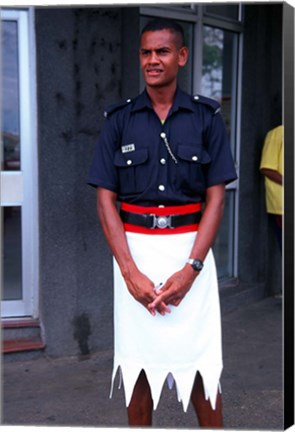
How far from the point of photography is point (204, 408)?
2.97 m

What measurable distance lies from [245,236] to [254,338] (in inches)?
47.9

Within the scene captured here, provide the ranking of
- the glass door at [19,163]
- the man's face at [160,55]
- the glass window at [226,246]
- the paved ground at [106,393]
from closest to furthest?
the man's face at [160,55] → the paved ground at [106,393] → the glass door at [19,163] → the glass window at [226,246]

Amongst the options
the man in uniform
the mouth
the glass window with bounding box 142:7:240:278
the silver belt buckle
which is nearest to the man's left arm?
the man in uniform

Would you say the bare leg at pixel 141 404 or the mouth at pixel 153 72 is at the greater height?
the mouth at pixel 153 72

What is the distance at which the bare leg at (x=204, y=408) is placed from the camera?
9.71ft

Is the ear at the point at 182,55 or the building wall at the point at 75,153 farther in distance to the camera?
the building wall at the point at 75,153

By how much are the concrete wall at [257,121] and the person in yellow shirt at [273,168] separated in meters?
0.15

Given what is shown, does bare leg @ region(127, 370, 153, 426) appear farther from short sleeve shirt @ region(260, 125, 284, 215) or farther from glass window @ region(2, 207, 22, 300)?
short sleeve shirt @ region(260, 125, 284, 215)

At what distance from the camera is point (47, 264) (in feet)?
15.5

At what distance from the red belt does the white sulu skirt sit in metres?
0.03

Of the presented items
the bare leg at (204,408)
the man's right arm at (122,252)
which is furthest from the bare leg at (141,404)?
the man's right arm at (122,252)

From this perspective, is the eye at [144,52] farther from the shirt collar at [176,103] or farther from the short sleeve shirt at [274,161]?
the short sleeve shirt at [274,161]

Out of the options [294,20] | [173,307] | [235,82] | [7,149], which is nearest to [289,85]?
[294,20]

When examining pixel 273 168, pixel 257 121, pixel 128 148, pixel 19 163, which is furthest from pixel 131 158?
pixel 257 121
